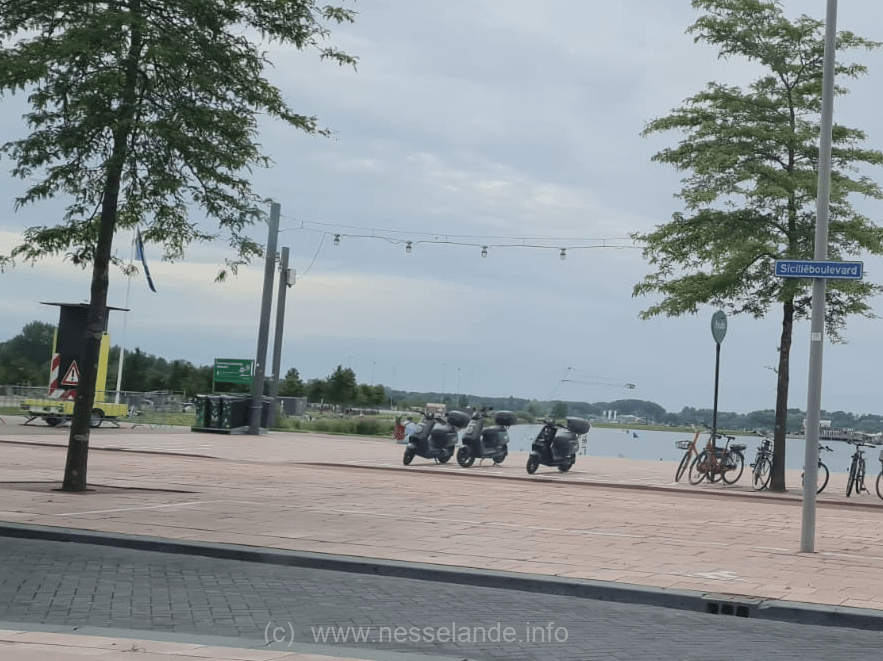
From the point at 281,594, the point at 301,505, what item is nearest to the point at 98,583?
the point at 281,594

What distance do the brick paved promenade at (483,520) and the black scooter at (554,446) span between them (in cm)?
67

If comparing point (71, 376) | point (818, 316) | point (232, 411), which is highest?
point (818, 316)

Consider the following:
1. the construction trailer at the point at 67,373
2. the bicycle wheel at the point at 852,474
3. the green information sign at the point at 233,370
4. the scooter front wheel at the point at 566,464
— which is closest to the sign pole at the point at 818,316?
the bicycle wheel at the point at 852,474

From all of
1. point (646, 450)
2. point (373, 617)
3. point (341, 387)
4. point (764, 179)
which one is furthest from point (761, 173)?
point (341, 387)

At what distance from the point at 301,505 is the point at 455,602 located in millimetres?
6752

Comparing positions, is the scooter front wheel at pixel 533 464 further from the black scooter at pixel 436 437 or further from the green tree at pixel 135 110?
the green tree at pixel 135 110

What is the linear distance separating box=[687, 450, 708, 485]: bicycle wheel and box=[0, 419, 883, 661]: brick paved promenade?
54 cm

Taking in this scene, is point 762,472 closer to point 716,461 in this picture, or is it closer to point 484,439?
point 716,461

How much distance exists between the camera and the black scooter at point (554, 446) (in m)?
25.2

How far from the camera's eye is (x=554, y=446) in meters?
25.5

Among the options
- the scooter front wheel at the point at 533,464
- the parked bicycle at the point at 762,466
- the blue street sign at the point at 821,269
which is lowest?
the scooter front wheel at the point at 533,464

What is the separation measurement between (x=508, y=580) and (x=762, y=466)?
1573 cm

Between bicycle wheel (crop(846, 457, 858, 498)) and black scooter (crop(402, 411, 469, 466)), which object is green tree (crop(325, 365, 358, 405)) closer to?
black scooter (crop(402, 411, 469, 466))

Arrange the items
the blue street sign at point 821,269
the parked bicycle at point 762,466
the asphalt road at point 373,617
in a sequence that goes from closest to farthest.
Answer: the asphalt road at point 373,617, the blue street sign at point 821,269, the parked bicycle at point 762,466
